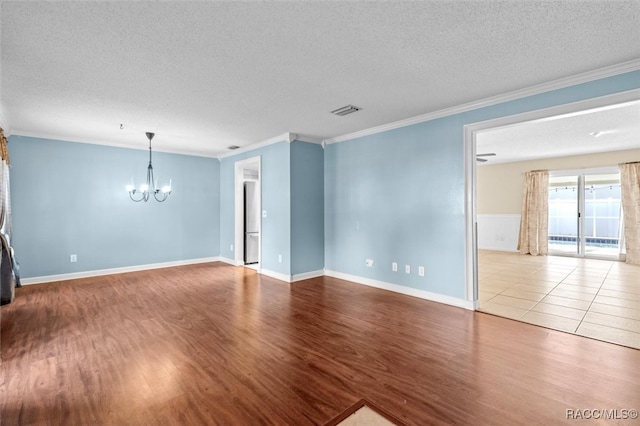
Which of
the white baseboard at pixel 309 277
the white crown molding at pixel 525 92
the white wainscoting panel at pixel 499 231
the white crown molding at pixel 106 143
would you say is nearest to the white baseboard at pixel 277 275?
the white baseboard at pixel 309 277

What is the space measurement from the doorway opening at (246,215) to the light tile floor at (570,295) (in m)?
4.74

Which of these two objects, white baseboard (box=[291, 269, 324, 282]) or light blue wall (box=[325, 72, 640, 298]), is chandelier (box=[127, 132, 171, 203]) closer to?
white baseboard (box=[291, 269, 324, 282])

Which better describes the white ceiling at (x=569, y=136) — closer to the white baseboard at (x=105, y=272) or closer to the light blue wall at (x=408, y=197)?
the light blue wall at (x=408, y=197)

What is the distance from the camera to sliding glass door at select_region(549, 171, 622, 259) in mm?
7195

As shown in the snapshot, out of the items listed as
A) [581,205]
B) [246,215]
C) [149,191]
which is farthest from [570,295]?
[149,191]

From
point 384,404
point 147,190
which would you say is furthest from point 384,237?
point 147,190

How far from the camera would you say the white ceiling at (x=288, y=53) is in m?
1.92

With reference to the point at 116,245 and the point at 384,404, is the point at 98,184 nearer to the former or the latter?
the point at 116,245

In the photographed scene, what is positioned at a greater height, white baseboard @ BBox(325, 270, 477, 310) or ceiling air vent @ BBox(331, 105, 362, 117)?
ceiling air vent @ BBox(331, 105, 362, 117)

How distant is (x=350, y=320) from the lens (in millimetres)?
3357

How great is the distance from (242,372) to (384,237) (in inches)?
119

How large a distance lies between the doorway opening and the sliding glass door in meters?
7.92

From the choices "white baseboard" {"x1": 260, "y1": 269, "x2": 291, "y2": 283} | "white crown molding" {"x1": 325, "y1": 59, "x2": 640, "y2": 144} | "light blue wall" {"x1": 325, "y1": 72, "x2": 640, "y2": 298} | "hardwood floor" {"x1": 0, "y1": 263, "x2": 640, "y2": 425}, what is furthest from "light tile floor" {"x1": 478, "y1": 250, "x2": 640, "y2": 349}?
"white baseboard" {"x1": 260, "y1": 269, "x2": 291, "y2": 283}

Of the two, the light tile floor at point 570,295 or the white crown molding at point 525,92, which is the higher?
the white crown molding at point 525,92
